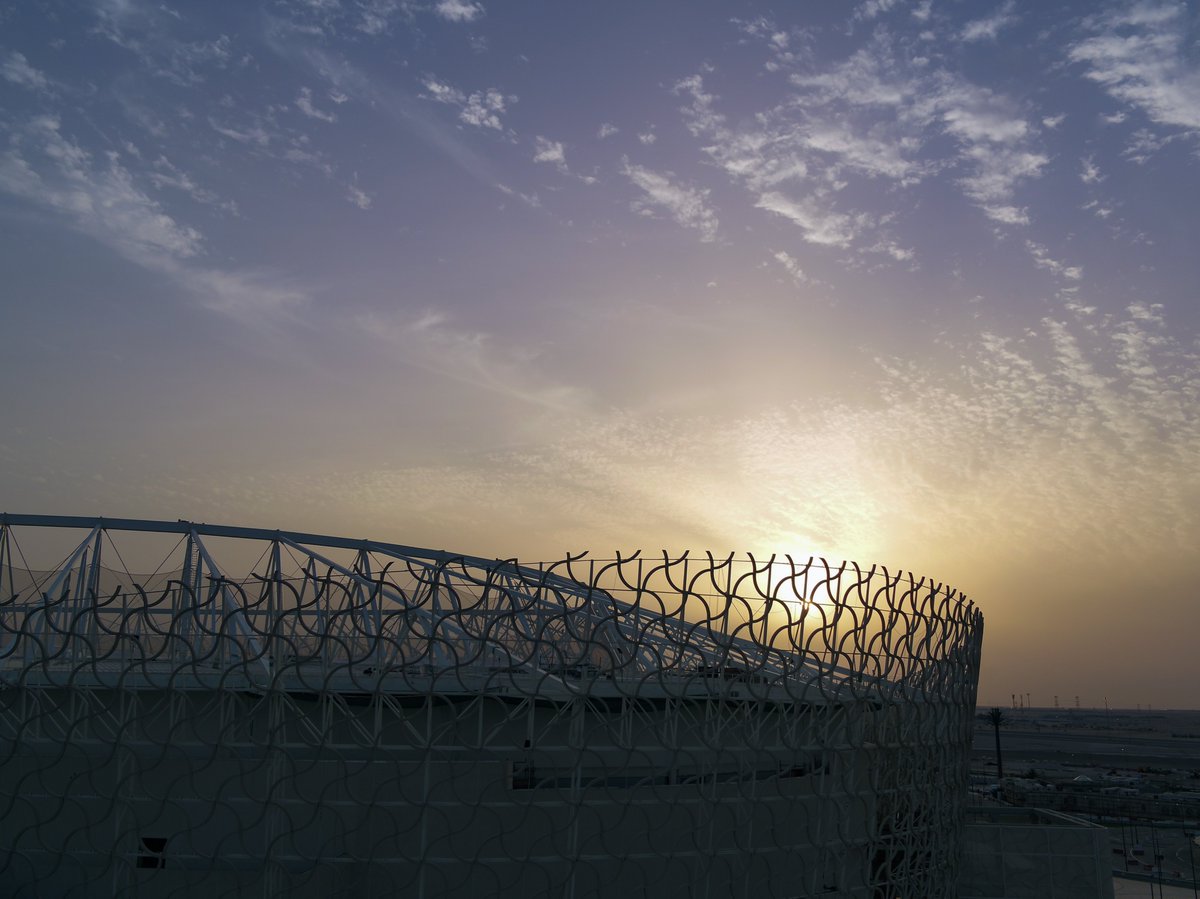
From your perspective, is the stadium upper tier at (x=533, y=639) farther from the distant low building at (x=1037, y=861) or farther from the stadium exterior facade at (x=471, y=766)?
the distant low building at (x=1037, y=861)

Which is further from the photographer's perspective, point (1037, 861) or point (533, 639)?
point (1037, 861)

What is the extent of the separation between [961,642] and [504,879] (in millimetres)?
12764

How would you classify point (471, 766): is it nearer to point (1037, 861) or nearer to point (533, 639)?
point (533, 639)

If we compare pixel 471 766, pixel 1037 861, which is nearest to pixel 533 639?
pixel 471 766

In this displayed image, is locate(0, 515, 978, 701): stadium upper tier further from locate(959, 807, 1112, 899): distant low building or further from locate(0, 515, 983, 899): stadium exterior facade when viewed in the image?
locate(959, 807, 1112, 899): distant low building

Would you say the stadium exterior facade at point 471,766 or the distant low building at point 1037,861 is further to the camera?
the distant low building at point 1037,861

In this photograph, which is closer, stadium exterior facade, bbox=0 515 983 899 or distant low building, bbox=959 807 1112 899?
stadium exterior facade, bbox=0 515 983 899

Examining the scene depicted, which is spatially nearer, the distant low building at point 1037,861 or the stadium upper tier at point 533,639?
the stadium upper tier at point 533,639

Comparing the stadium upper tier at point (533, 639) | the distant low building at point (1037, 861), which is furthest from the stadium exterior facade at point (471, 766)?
the distant low building at point (1037, 861)

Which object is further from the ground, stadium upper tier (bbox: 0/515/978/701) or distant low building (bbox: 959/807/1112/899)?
stadium upper tier (bbox: 0/515/978/701)

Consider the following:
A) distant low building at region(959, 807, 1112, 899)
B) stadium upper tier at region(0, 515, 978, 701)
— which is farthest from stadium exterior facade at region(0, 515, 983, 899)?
distant low building at region(959, 807, 1112, 899)

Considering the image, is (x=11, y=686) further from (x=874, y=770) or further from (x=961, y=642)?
(x=961, y=642)

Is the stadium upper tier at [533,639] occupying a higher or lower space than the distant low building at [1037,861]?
higher

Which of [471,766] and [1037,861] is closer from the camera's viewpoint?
[471,766]
